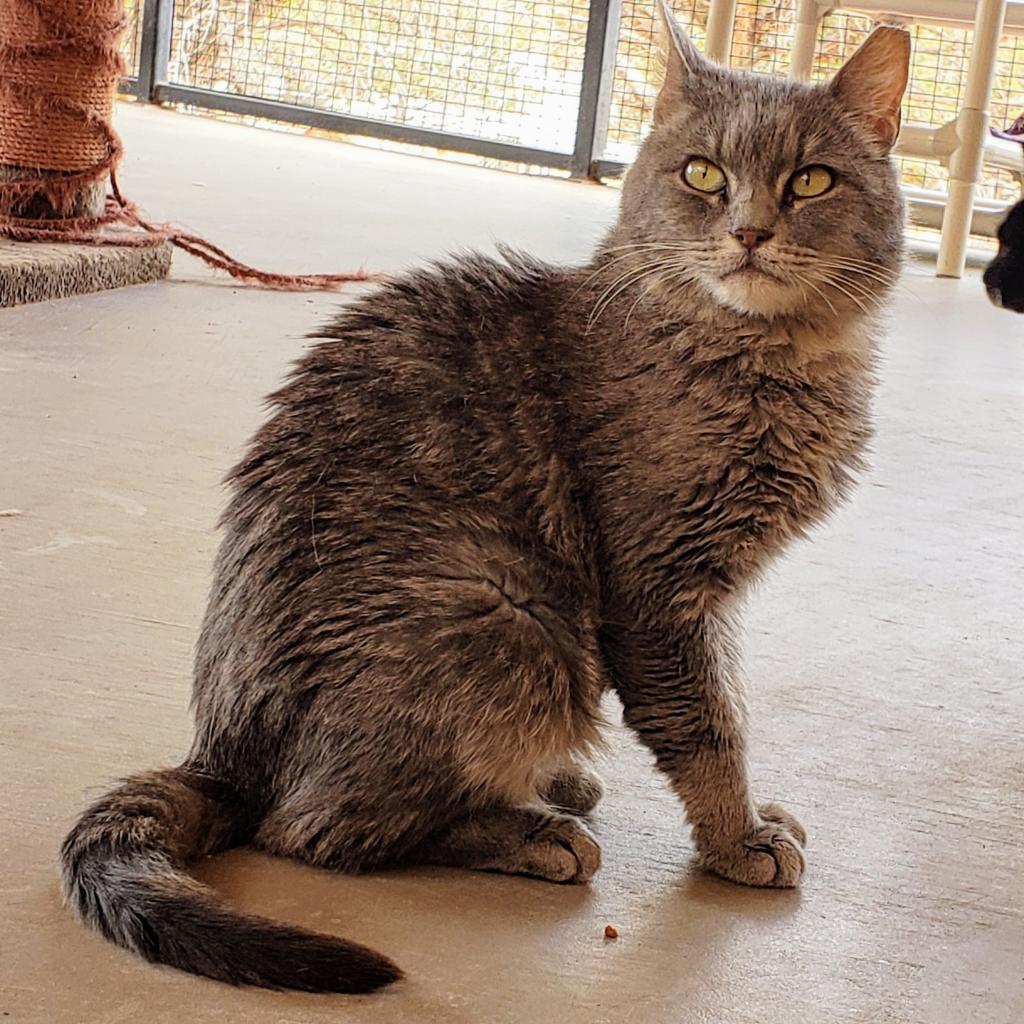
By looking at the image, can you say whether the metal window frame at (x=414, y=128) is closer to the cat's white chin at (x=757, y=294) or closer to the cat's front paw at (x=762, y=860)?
the cat's white chin at (x=757, y=294)

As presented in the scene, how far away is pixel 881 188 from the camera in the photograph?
5.85 feet

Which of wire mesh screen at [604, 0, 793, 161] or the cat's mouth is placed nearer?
the cat's mouth

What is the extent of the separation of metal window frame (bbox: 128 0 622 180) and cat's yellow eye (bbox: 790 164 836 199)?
5.65 meters

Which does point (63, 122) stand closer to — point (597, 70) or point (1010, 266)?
point (1010, 266)

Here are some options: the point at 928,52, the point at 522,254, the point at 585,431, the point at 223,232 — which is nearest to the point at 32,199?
the point at 223,232

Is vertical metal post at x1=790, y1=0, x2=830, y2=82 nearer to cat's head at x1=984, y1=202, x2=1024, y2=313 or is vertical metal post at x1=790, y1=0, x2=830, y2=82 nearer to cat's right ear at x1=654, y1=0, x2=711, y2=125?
cat's head at x1=984, y1=202, x2=1024, y2=313

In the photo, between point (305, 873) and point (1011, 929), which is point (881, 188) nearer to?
point (1011, 929)

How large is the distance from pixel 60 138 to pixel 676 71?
102 inches

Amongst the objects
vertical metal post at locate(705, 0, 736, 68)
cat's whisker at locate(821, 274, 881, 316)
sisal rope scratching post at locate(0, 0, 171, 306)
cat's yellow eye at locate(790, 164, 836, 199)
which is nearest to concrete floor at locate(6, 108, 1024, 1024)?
sisal rope scratching post at locate(0, 0, 171, 306)

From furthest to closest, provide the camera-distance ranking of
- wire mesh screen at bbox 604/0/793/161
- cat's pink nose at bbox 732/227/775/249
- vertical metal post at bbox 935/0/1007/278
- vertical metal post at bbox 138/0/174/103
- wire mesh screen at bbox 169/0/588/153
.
Answer: vertical metal post at bbox 138/0/174/103 → wire mesh screen at bbox 169/0/588/153 → wire mesh screen at bbox 604/0/793/161 → vertical metal post at bbox 935/0/1007/278 → cat's pink nose at bbox 732/227/775/249

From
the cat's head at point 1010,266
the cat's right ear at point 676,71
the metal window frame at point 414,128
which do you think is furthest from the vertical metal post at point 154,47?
the cat's right ear at point 676,71

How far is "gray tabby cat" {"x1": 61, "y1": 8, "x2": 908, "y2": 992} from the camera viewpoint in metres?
1.54

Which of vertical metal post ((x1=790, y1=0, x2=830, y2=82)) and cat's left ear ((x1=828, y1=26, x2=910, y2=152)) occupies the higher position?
vertical metal post ((x1=790, y1=0, x2=830, y2=82))

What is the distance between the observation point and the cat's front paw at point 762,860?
5.33 ft
